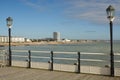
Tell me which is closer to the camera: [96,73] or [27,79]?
[27,79]

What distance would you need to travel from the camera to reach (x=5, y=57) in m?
15.2

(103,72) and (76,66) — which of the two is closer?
(103,72)

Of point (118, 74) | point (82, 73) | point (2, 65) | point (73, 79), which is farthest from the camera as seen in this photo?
point (2, 65)

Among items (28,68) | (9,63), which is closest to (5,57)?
(9,63)

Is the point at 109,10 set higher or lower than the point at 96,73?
higher

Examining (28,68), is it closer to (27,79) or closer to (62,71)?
(62,71)

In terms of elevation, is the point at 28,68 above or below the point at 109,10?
below

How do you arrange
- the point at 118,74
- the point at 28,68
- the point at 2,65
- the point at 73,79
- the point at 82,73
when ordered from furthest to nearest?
the point at 2,65
the point at 28,68
the point at 82,73
the point at 118,74
the point at 73,79

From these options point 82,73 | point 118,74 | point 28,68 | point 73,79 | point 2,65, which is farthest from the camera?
point 2,65

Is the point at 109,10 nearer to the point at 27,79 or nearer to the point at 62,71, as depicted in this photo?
the point at 62,71

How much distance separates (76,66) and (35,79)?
2778mm

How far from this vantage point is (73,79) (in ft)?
32.3

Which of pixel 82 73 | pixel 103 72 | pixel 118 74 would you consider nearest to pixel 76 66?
pixel 82 73

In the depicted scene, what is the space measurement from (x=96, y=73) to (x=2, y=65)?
6454 millimetres
